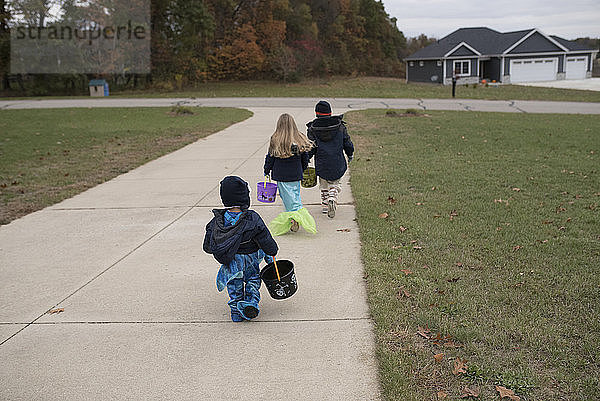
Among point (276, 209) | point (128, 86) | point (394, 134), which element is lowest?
point (276, 209)

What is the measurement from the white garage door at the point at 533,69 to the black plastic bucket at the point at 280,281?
48471mm

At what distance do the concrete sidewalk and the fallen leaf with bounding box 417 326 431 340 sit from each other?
0.36 meters

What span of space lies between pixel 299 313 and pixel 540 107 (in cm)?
2307

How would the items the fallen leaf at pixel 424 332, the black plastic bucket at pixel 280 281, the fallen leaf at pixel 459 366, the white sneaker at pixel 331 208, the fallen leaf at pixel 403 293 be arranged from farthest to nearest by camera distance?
the white sneaker at pixel 331 208 < the fallen leaf at pixel 403 293 < the black plastic bucket at pixel 280 281 < the fallen leaf at pixel 424 332 < the fallen leaf at pixel 459 366

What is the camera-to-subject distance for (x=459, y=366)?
3.54m

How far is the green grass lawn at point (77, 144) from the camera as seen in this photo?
9.41 metres

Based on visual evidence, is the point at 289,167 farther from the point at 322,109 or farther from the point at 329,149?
the point at 322,109

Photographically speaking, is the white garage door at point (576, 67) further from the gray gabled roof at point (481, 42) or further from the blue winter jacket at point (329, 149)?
the blue winter jacket at point (329, 149)

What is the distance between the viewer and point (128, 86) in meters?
40.7

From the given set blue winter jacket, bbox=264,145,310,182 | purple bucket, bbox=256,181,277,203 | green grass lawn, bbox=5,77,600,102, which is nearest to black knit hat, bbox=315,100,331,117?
blue winter jacket, bbox=264,145,310,182

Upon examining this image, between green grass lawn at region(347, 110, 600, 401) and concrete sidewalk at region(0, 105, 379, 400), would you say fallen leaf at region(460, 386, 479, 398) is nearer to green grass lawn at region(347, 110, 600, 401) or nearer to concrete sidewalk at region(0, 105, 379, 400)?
green grass lawn at region(347, 110, 600, 401)

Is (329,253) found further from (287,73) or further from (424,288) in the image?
(287,73)

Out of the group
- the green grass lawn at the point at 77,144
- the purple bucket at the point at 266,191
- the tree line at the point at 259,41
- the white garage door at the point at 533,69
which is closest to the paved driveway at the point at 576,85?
the white garage door at the point at 533,69

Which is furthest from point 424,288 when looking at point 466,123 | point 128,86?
point 128,86
